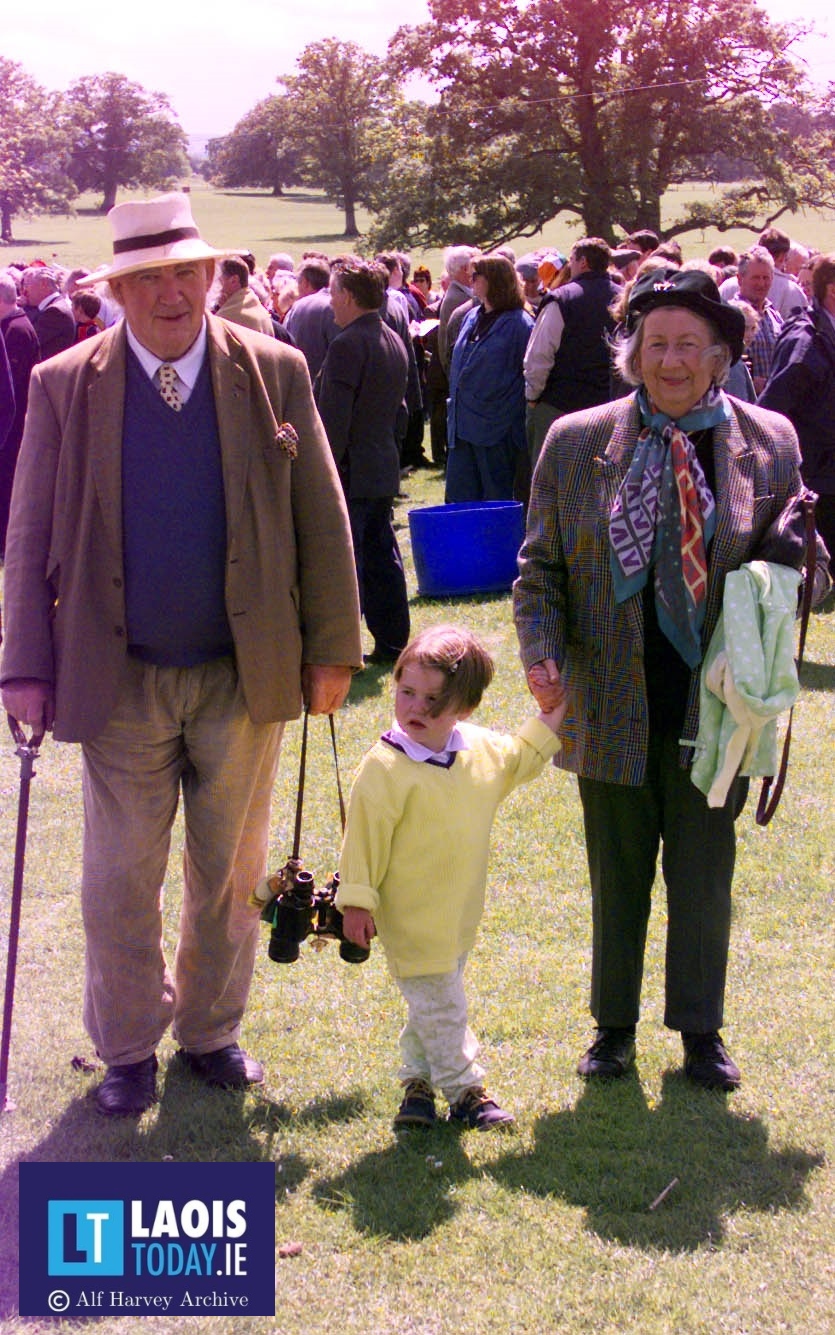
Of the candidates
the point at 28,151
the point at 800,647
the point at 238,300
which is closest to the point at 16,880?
the point at 800,647

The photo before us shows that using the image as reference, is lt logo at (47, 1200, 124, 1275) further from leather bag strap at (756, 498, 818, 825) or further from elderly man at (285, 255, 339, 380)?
elderly man at (285, 255, 339, 380)

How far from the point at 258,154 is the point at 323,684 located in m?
99.6

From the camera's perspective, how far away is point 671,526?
3.77 m

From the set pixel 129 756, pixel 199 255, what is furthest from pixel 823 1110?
pixel 199 255

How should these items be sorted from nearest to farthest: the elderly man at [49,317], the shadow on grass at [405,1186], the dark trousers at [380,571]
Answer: the shadow on grass at [405,1186]
the dark trousers at [380,571]
the elderly man at [49,317]

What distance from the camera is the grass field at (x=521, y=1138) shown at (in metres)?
3.19

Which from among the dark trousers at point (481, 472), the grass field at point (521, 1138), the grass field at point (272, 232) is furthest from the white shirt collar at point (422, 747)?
the grass field at point (272, 232)

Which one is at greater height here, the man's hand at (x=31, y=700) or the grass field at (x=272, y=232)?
the grass field at (x=272, y=232)

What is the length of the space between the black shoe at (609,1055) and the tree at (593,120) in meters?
38.8

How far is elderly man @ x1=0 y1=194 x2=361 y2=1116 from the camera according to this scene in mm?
3766

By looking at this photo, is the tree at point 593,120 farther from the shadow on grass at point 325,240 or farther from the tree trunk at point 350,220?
the tree trunk at point 350,220

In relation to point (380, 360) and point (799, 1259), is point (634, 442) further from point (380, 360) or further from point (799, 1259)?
point (380, 360)

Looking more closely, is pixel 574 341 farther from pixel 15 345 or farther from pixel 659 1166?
pixel 659 1166

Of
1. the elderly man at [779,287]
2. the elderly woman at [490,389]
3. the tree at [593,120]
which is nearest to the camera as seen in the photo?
the elderly woman at [490,389]
